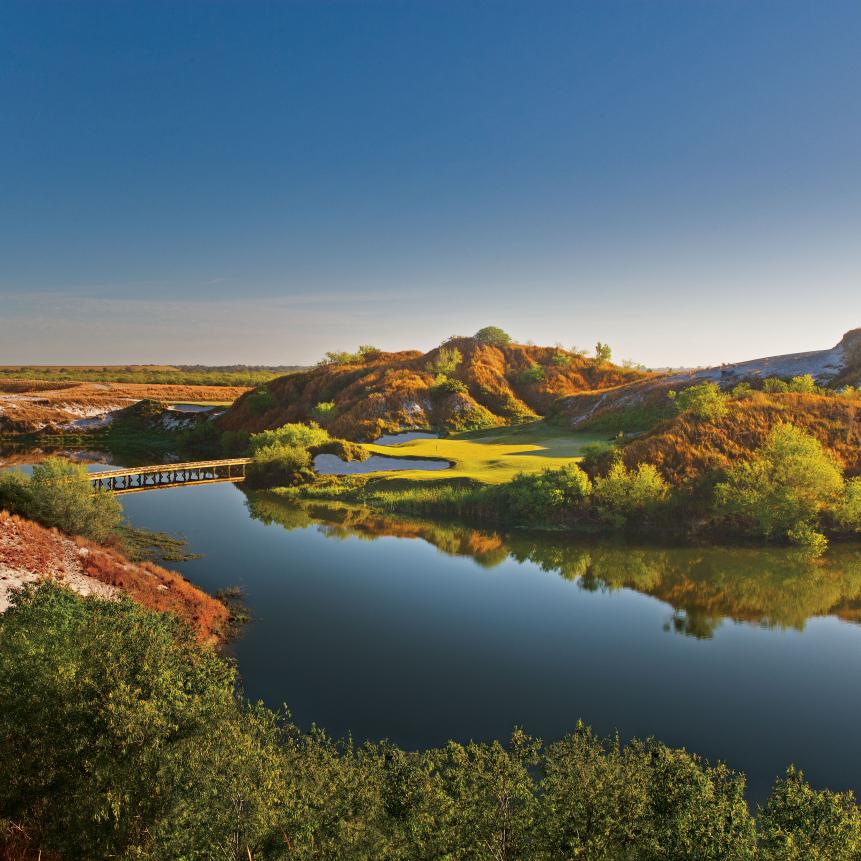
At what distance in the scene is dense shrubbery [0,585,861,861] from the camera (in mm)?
8703

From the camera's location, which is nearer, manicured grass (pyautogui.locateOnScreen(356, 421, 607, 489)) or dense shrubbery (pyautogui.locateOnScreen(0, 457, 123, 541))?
dense shrubbery (pyautogui.locateOnScreen(0, 457, 123, 541))

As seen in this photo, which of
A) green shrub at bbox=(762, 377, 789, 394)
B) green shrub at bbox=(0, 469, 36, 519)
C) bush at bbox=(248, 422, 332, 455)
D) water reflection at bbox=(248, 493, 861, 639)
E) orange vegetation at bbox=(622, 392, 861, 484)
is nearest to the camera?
water reflection at bbox=(248, 493, 861, 639)

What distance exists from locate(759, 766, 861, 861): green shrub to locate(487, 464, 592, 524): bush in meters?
30.2

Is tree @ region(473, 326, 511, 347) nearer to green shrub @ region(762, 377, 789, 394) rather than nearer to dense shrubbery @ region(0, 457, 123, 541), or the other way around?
green shrub @ region(762, 377, 789, 394)

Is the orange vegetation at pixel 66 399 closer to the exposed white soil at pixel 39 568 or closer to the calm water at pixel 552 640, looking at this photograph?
the calm water at pixel 552 640

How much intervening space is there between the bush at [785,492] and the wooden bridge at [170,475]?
40.3 m

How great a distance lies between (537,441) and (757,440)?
2845 centimetres

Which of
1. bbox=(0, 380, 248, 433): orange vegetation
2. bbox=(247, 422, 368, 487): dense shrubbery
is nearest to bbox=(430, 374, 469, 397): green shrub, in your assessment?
bbox=(247, 422, 368, 487): dense shrubbery

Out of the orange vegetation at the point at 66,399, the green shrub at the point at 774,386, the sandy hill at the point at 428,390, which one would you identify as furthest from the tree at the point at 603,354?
the orange vegetation at the point at 66,399

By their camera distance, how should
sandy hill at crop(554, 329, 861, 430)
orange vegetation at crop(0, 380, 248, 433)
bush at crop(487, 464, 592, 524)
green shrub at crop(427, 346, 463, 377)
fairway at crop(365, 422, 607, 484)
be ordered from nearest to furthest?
bush at crop(487, 464, 592, 524)
fairway at crop(365, 422, 607, 484)
sandy hill at crop(554, 329, 861, 430)
orange vegetation at crop(0, 380, 248, 433)
green shrub at crop(427, 346, 463, 377)

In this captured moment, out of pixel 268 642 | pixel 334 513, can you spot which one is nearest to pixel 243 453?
pixel 334 513

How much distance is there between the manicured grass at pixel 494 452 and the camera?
163 feet

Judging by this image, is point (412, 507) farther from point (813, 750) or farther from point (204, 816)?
Result: point (204, 816)

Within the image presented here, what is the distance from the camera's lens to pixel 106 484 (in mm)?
52094
